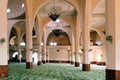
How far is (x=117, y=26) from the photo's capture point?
867 cm

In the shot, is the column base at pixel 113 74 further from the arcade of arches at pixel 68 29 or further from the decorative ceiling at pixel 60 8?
the decorative ceiling at pixel 60 8

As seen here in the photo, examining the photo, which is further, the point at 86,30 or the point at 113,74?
the point at 86,30

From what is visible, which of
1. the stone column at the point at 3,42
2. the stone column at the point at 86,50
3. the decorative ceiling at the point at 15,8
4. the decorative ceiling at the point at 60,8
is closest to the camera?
the stone column at the point at 3,42

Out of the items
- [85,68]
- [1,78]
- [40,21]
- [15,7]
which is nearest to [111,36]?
[1,78]

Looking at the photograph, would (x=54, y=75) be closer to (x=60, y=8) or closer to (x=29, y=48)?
(x=29, y=48)

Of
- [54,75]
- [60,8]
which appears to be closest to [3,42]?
[54,75]

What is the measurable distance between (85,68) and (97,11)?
8.86 m

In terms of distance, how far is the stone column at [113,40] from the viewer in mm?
8594

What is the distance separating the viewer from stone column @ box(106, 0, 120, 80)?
28.2 feet

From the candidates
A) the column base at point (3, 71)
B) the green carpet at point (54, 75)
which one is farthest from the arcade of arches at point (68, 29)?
the green carpet at point (54, 75)

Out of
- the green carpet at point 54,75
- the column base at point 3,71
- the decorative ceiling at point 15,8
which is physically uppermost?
the decorative ceiling at point 15,8

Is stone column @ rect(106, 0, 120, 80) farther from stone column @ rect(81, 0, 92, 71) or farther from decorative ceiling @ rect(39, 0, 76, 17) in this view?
decorative ceiling @ rect(39, 0, 76, 17)

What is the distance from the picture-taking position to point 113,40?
28.7ft

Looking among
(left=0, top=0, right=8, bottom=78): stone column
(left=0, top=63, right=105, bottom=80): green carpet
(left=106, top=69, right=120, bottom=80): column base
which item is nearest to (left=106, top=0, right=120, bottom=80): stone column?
(left=106, top=69, right=120, bottom=80): column base
